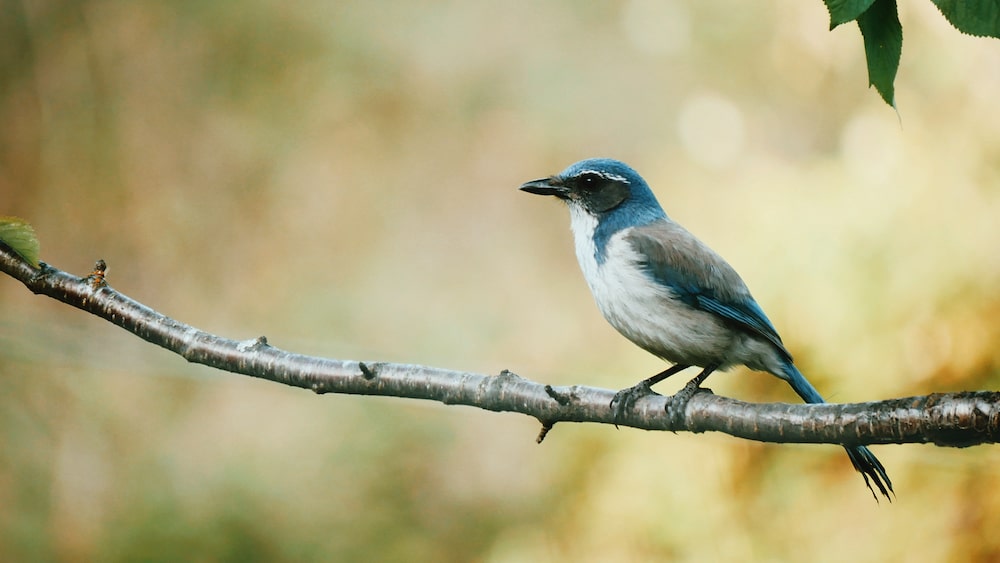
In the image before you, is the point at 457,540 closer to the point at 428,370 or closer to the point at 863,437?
the point at 428,370

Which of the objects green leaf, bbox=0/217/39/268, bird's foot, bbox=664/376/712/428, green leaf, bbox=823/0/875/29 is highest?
green leaf, bbox=0/217/39/268

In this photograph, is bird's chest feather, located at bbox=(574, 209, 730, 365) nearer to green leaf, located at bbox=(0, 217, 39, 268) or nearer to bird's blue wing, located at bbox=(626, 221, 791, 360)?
→ bird's blue wing, located at bbox=(626, 221, 791, 360)

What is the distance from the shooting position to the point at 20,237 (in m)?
1.53

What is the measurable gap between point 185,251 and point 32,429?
1.41 meters

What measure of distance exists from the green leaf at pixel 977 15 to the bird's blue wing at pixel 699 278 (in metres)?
1.07

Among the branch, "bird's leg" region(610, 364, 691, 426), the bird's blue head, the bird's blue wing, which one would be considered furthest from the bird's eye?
the branch

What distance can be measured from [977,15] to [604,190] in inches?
50.3

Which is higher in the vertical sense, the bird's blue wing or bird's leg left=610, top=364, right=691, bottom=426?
the bird's blue wing

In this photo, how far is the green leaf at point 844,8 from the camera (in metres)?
0.90

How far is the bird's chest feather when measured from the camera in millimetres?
1896

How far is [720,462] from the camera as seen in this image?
11.3 ft

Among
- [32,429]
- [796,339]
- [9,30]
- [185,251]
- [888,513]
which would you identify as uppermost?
[9,30]

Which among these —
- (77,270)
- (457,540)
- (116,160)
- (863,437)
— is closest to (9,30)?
(116,160)

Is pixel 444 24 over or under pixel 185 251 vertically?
over
